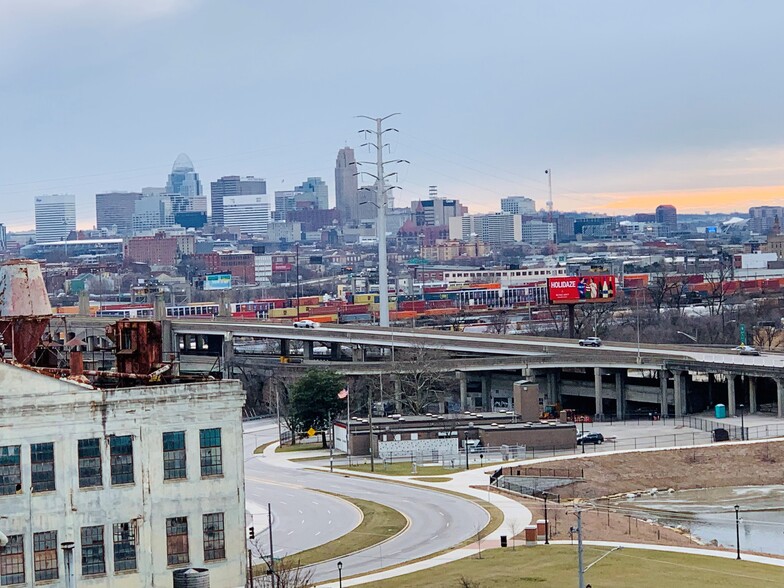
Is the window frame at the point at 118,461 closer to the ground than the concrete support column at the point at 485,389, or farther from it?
farther from it

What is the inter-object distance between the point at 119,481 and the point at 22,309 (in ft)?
49.3

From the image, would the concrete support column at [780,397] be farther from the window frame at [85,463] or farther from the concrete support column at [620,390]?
the window frame at [85,463]

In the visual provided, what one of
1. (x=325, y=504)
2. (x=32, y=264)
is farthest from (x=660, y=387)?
(x=32, y=264)

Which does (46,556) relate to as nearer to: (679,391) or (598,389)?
(679,391)

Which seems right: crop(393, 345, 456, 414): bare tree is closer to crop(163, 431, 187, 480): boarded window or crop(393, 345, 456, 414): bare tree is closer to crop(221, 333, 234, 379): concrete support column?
crop(221, 333, 234, 379): concrete support column

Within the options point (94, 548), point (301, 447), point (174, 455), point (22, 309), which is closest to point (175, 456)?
point (174, 455)

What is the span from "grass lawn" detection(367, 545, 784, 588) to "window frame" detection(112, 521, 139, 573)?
15.6 m

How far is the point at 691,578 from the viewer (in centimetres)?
6538

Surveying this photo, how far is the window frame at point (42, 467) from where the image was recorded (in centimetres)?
5012

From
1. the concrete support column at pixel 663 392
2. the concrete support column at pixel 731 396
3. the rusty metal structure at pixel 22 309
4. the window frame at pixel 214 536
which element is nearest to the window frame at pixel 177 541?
the window frame at pixel 214 536

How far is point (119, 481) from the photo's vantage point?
168 ft

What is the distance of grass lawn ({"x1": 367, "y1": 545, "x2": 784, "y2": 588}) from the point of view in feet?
210

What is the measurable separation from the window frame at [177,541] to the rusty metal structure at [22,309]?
1419 centimetres

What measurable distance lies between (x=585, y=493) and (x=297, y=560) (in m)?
29.6
